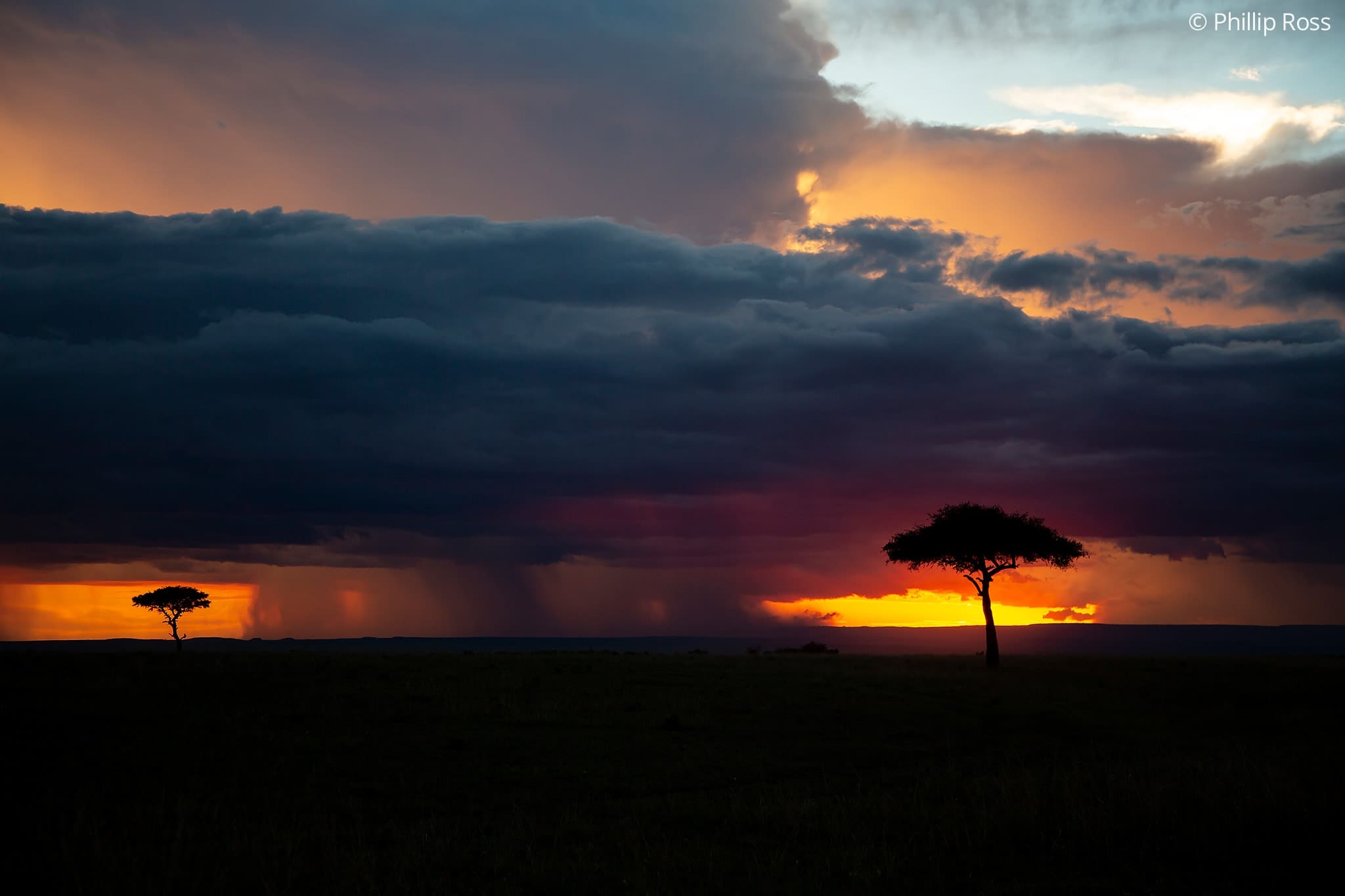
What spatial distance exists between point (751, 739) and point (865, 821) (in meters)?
12.2

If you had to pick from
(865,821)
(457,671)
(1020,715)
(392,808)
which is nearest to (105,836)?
(392,808)

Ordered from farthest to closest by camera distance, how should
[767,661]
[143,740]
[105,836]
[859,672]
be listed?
[767,661] < [859,672] < [143,740] < [105,836]

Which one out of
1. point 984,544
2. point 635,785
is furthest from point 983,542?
point 635,785

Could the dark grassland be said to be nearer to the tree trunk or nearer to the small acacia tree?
the tree trunk

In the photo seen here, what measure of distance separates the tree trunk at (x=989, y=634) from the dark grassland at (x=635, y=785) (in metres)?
17.8

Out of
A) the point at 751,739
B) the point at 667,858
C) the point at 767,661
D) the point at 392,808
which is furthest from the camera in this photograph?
the point at 767,661

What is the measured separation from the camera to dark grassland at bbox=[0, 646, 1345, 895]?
15.1 m

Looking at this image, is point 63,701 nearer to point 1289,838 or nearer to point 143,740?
point 143,740

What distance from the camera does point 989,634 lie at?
64.6 m

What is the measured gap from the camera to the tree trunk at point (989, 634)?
6112cm

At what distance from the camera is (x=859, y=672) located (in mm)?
51625

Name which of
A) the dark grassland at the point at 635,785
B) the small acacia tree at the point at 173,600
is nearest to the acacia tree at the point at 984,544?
the dark grassland at the point at 635,785

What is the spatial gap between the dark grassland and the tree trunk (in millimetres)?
17841

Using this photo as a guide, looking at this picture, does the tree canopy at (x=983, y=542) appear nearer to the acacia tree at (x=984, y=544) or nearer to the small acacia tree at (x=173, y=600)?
the acacia tree at (x=984, y=544)
